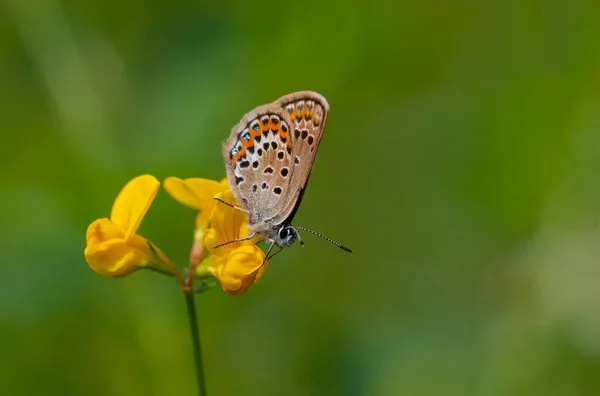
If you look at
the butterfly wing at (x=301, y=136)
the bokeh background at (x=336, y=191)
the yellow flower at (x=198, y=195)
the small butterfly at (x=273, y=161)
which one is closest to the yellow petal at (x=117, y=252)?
the yellow flower at (x=198, y=195)

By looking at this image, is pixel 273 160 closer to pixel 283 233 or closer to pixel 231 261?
pixel 283 233

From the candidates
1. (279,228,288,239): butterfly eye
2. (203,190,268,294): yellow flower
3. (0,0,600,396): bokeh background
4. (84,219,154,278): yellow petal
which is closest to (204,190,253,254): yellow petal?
(203,190,268,294): yellow flower

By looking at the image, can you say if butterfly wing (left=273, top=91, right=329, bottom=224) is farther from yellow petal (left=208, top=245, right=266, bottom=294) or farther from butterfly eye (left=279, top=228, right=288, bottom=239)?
yellow petal (left=208, top=245, right=266, bottom=294)

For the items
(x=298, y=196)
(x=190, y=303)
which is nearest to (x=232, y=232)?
(x=298, y=196)

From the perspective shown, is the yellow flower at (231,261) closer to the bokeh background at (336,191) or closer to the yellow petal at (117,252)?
the yellow petal at (117,252)

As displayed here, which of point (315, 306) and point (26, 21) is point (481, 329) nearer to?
point (315, 306)

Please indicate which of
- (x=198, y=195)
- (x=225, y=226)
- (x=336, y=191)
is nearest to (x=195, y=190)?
(x=198, y=195)

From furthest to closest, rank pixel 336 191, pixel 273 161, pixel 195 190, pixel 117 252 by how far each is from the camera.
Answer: pixel 336 191
pixel 273 161
pixel 195 190
pixel 117 252
